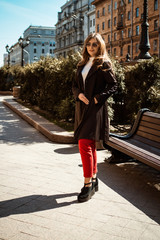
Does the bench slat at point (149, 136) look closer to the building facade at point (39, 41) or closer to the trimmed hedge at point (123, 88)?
the trimmed hedge at point (123, 88)

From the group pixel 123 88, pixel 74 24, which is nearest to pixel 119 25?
pixel 74 24

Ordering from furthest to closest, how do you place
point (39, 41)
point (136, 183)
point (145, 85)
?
point (39, 41) → point (145, 85) → point (136, 183)

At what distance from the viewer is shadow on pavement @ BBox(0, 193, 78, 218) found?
11.5 feet

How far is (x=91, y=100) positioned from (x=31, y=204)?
1.48m

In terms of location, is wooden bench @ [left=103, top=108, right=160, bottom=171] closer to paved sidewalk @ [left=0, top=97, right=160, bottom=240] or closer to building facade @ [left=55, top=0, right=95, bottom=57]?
paved sidewalk @ [left=0, top=97, right=160, bottom=240]

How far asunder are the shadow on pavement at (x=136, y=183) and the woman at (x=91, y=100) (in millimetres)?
617

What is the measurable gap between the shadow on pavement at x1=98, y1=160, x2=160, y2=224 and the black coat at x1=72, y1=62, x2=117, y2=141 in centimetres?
93

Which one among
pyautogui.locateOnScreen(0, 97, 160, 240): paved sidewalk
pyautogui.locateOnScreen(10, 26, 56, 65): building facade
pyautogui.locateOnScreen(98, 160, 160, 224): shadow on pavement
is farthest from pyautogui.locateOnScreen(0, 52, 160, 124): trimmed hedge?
pyautogui.locateOnScreen(10, 26, 56, 65): building facade

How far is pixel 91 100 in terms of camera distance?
12.2 ft

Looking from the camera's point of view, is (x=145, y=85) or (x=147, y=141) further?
(x=145, y=85)

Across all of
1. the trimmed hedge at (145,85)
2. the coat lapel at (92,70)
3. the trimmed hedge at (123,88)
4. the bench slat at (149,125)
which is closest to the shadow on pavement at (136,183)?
the bench slat at (149,125)

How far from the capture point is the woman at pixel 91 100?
3729 millimetres

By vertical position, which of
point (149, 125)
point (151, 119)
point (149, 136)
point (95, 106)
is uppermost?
point (95, 106)

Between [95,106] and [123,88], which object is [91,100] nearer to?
[95,106]
